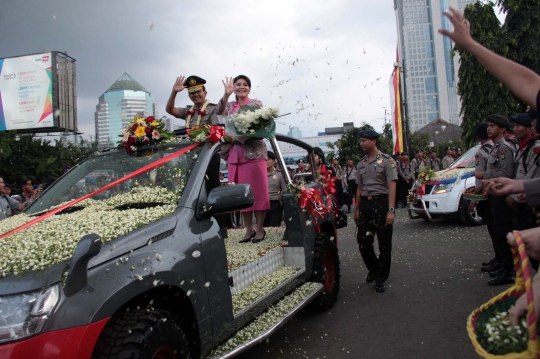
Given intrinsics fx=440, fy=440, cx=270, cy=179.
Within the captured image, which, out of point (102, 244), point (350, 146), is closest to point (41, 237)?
point (102, 244)

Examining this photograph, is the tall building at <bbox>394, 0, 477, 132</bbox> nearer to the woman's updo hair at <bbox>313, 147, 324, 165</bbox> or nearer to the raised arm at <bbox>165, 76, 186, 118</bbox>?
the woman's updo hair at <bbox>313, 147, 324, 165</bbox>

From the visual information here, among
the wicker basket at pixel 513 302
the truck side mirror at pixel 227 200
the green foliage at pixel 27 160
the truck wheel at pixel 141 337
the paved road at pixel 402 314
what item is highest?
the green foliage at pixel 27 160

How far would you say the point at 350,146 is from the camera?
25859mm

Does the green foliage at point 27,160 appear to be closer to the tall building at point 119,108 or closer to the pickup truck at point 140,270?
the tall building at point 119,108

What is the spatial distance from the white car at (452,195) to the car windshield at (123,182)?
26.5 feet

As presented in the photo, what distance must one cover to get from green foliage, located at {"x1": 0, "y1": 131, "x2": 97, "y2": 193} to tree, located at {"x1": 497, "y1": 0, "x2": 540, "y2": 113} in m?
19.1

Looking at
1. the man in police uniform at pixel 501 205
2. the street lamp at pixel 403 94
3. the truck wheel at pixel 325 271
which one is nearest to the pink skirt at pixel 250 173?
the truck wheel at pixel 325 271

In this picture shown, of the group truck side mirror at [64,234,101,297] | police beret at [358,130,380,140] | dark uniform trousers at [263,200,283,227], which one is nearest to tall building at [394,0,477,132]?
dark uniform trousers at [263,200,283,227]

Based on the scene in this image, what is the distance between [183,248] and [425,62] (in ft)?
122

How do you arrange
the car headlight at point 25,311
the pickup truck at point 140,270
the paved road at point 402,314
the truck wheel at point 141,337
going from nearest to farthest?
the car headlight at point 25,311 < the pickup truck at point 140,270 < the truck wheel at point 141,337 < the paved road at point 402,314

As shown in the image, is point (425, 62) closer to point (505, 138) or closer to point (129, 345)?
point (505, 138)

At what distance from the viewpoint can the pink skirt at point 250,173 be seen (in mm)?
4836

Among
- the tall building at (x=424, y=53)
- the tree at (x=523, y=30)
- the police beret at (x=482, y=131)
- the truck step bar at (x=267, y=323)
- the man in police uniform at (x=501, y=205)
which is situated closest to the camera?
the truck step bar at (x=267, y=323)

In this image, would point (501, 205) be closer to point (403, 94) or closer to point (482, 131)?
point (482, 131)
